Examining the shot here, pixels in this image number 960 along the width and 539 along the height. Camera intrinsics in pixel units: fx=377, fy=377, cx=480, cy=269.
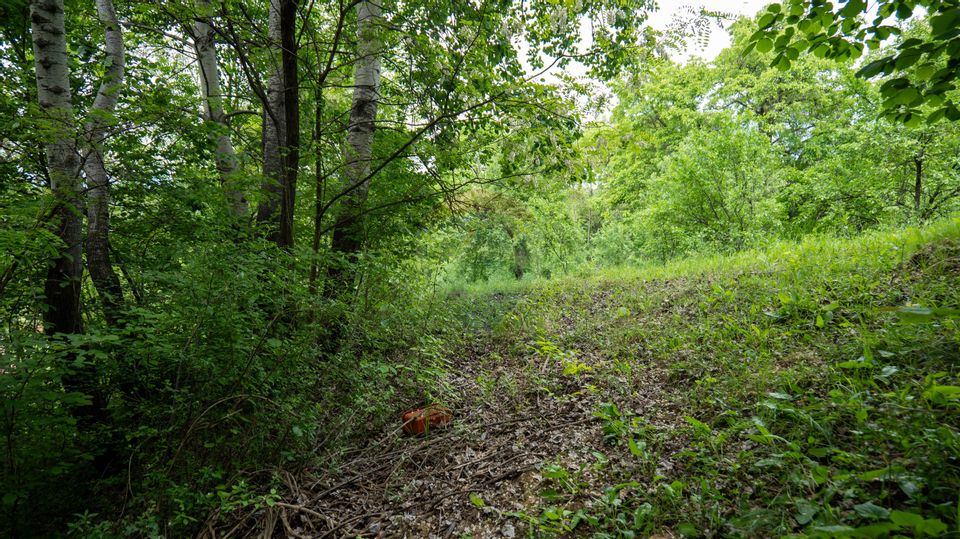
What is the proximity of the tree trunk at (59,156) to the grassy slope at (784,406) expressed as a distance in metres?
3.85

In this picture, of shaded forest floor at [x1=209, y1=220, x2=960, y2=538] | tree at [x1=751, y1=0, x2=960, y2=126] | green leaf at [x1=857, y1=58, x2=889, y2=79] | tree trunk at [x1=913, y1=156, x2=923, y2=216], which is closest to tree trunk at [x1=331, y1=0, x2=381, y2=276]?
shaded forest floor at [x1=209, y1=220, x2=960, y2=538]

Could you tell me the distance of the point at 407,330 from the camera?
484 centimetres

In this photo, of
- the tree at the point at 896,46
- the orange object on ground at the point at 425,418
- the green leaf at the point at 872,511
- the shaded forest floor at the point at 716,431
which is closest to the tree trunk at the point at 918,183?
the shaded forest floor at the point at 716,431

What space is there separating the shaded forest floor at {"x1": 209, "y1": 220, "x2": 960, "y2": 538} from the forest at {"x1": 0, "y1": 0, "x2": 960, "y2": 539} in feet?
0.07

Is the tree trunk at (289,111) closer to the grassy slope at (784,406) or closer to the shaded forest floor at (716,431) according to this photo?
the shaded forest floor at (716,431)

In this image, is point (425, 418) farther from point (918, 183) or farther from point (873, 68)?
point (918, 183)

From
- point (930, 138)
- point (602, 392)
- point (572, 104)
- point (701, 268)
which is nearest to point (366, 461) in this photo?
point (602, 392)

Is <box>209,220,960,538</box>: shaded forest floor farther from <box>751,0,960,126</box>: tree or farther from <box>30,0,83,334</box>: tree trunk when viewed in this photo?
<box>30,0,83,334</box>: tree trunk

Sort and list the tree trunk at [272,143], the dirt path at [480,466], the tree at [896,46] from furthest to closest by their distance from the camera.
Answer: the tree trunk at [272,143], the dirt path at [480,466], the tree at [896,46]

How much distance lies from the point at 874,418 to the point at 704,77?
19.9 metres

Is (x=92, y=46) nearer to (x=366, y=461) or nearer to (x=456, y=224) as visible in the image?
(x=456, y=224)

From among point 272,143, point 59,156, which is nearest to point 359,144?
point 272,143

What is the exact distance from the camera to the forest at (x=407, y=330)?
2.19m

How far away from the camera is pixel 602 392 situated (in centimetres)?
366
